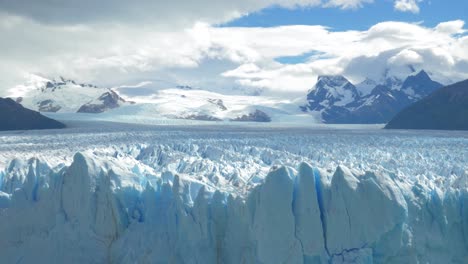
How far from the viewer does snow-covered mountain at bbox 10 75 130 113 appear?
126 meters

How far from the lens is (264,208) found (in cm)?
1227

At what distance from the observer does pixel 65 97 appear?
465 ft

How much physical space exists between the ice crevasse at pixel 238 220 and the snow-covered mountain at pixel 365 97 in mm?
125153

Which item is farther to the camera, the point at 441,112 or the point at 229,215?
the point at 441,112

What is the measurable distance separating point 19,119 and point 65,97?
298 ft

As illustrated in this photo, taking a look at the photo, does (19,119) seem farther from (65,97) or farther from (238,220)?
(65,97)

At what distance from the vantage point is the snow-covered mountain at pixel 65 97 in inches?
4969

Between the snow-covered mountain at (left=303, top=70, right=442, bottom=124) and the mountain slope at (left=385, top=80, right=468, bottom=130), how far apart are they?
7077cm

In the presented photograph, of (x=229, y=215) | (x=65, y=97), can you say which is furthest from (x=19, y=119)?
(x=65, y=97)

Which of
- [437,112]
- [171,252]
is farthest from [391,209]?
[437,112]

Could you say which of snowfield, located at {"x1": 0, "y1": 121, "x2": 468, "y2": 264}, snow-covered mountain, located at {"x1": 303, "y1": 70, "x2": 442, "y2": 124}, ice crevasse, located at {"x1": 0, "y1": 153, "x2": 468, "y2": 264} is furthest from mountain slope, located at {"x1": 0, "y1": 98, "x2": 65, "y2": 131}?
snow-covered mountain, located at {"x1": 303, "y1": 70, "x2": 442, "y2": 124}

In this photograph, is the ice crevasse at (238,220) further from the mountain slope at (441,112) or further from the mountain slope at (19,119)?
the mountain slope at (441,112)

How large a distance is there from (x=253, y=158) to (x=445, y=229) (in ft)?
24.1

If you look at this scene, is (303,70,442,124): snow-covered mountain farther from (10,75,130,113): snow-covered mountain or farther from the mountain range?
(10,75,130,113): snow-covered mountain
